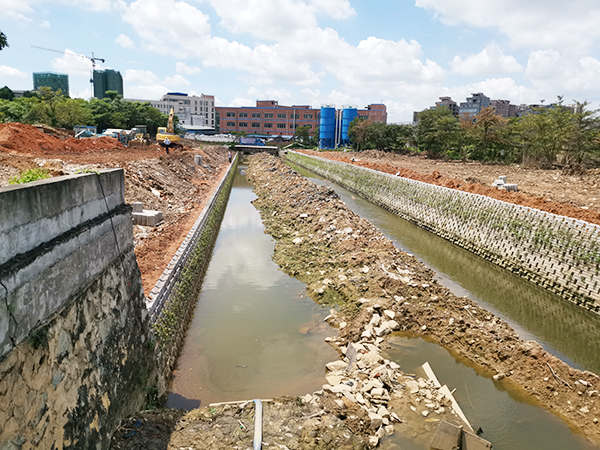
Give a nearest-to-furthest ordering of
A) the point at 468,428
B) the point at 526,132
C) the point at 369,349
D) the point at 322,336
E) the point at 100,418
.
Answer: the point at 100,418
the point at 468,428
the point at 369,349
the point at 322,336
the point at 526,132

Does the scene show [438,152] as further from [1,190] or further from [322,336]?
[1,190]

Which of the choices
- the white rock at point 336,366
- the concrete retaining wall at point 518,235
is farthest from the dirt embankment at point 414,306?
the concrete retaining wall at point 518,235

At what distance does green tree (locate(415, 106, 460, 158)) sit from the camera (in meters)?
49.2

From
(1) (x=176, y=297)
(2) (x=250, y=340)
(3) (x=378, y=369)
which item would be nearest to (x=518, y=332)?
(3) (x=378, y=369)

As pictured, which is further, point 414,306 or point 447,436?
point 414,306

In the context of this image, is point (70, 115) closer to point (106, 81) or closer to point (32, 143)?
point (32, 143)

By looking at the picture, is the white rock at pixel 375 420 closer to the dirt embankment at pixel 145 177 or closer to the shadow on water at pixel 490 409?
the shadow on water at pixel 490 409

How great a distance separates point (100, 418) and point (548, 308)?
36.7 ft

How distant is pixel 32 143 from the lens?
69.4ft

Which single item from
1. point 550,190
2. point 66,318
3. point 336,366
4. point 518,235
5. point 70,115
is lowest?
point 336,366

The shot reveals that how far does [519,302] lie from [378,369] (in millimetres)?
6792

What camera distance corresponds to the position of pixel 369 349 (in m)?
7.30

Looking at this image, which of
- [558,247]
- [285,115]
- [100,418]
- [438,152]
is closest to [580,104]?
[438,152]

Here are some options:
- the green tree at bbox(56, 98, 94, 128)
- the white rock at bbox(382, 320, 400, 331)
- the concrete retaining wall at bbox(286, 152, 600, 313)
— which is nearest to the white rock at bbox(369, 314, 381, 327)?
the white rock at bbox(382, 320, 400, 331)
